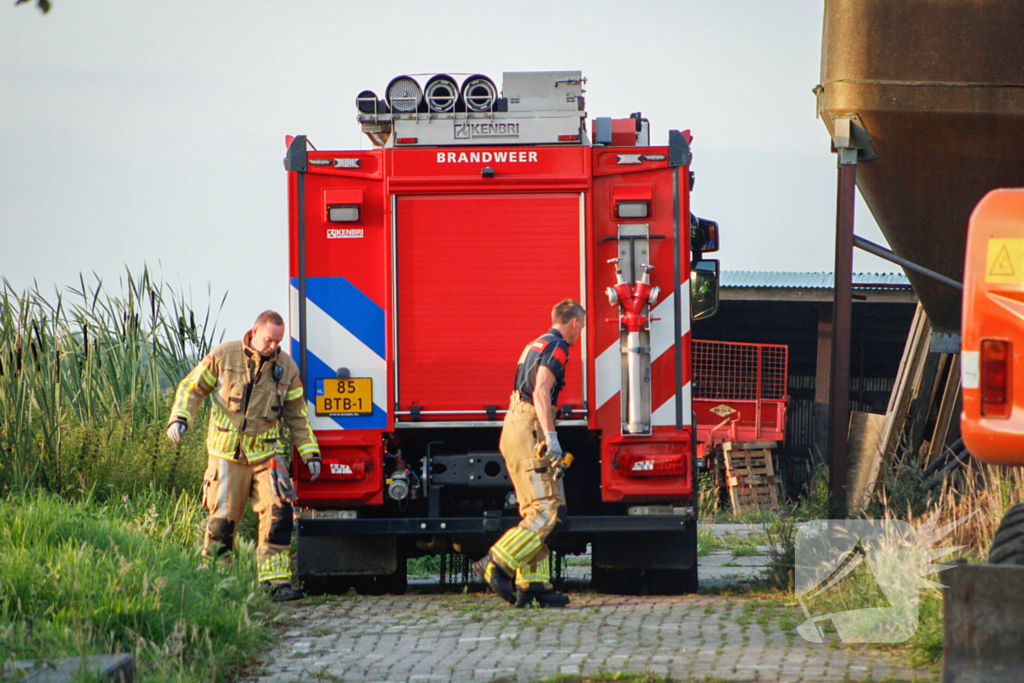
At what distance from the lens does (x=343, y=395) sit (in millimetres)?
6930

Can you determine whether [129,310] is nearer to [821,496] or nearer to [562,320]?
[562,320]

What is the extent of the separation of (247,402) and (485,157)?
2.09 metres

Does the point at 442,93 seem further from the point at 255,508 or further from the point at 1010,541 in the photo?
the point at 1010,541

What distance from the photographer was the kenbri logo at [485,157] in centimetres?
696

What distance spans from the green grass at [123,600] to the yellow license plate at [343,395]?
3.85 ft

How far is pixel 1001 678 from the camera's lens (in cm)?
350

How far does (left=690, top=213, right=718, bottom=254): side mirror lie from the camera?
7.59 m

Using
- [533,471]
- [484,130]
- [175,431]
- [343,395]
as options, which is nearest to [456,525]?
[533,471]

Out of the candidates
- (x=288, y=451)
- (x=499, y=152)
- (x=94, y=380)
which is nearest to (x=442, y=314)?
(x=499, y=152)

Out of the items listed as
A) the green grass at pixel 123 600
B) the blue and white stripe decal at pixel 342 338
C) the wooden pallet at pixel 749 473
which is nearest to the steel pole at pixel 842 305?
the blue and white stripe decal at pixel 342 338

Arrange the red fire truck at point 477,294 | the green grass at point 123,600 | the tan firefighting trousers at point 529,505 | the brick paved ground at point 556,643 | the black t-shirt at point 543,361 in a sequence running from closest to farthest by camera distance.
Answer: the green grass at point 123,600 → the brick paved ground at point 556,643 → the black t-shirt at point 543,361 → the tan firefighting trousers at point 529,505 → the red fire truck at point 477,294

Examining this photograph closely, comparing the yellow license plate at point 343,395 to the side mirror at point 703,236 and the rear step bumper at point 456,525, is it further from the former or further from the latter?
the side mirror at point 703,236

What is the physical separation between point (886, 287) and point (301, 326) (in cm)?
1076

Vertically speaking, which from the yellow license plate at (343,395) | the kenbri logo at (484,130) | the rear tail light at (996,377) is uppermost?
the kenbri logo at (484,130)
